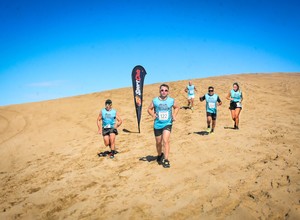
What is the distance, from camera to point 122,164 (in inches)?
256

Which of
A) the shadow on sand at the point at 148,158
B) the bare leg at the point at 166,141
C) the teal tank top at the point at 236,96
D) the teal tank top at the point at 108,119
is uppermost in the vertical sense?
the teal tank top at the point at 236,96

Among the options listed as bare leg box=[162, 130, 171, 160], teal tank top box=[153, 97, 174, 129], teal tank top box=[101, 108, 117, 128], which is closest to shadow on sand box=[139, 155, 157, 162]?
bare leg box=[162, 130, 171, 160]

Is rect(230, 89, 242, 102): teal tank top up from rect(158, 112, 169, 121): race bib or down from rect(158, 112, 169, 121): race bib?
up

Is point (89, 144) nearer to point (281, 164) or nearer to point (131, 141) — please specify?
point (131, 141)

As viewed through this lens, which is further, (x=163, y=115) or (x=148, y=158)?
(x=148, y=158)

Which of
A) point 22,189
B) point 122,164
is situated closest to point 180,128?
point 122,164

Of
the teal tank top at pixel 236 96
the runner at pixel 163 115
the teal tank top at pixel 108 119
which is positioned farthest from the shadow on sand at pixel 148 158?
the teal tank top at pixel 236 96

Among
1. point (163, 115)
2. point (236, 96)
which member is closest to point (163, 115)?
point (163, 115)

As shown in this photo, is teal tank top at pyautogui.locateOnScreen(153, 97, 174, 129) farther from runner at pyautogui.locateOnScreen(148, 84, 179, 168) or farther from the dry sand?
the dry sand

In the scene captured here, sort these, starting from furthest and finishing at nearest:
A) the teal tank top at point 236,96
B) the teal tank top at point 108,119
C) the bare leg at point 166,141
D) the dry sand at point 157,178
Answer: the teal tank top at point 236,96 < the teal tank top at point 108,119 < the bare leg at point 166,141 < the dry sand at point 157,178

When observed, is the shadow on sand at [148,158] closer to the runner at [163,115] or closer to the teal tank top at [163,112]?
the runner at [163,115]

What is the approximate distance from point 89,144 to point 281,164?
715 centimetres

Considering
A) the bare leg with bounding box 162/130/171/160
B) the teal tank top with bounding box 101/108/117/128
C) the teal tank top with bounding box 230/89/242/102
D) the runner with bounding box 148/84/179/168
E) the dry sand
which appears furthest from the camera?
the teal tank top with bounding box 230/89/242/102

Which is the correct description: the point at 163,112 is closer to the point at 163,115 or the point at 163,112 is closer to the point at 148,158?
the point at 163,115
